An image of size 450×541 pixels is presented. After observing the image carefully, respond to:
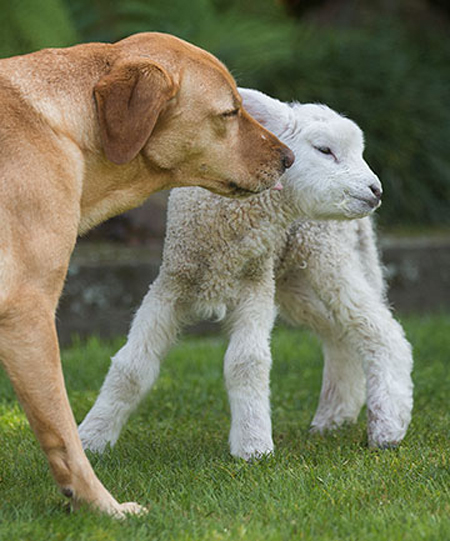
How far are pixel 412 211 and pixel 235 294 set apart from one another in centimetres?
599

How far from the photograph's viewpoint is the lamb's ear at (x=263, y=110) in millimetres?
4305

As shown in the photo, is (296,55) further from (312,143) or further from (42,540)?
(42,540)

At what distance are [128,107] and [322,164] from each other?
117cm

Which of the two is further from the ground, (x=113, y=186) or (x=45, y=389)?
(x=113, y=186)

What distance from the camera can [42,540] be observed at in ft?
9.93

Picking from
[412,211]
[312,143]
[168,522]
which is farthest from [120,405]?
[412,211]

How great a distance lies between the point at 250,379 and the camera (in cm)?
420

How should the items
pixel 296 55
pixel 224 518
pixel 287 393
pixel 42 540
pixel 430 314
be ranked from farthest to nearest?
pixel 296 55 < pixel 430 314 < pixel 287 393 < pixel 224 518 < pixel 42 540

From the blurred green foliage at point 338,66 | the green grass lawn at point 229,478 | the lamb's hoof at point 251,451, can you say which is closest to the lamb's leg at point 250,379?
the lamb's hoof at point 251,451

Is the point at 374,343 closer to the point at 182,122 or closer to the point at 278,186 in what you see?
the point at 278,186

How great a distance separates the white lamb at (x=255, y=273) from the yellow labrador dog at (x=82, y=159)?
40cm

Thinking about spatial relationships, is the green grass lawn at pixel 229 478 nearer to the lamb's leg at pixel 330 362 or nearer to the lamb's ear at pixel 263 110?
the lamb's leg at pixel 330 362

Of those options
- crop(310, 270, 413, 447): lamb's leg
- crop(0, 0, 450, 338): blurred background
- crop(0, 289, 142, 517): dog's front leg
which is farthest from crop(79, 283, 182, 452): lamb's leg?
crop(0, 0, 450, 338): blurred background

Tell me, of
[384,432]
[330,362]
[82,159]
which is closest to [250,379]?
[384,432]
